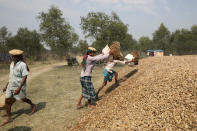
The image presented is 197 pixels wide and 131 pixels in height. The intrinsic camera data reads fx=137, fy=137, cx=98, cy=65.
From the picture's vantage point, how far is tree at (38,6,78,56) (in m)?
22.3

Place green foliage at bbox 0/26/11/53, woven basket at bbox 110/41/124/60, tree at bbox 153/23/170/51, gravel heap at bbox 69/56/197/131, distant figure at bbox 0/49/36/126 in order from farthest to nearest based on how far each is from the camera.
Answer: tree at bbox 153/23/170/51
green foliage at bbox 0/26/11/53
woven basket at bbox 110/41/124/60
distant figure at bbox 0/49/36/126
gravel heap at bbox 69/56/197/131

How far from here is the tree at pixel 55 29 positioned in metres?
22.3

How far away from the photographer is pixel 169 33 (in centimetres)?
4538

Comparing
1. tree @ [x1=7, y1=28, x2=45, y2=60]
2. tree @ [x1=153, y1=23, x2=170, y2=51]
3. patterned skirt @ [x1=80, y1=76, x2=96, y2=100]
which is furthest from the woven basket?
tree @ [x1=153, y1=23, x2=170, y2=51]

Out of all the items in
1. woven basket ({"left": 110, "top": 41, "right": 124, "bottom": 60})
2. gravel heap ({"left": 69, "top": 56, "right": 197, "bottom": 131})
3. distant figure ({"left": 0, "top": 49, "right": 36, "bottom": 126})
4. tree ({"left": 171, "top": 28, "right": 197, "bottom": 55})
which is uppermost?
tree ({"left": 171, "top": 28, "right": 197, "bottom": 55})

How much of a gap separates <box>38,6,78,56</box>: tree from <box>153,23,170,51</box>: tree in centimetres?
3362

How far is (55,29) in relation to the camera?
893 inches

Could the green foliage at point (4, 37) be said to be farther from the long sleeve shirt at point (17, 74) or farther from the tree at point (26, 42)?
the long sleeve shirt at point (17, 74)

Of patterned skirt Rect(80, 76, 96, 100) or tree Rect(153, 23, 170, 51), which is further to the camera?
tree Rect(153, 23, 170, 51)

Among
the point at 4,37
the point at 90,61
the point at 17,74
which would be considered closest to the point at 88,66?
the point at 90,61

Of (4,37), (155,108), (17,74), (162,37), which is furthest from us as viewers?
(162,37)

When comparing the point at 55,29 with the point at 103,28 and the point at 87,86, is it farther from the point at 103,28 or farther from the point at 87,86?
the point at 87,86

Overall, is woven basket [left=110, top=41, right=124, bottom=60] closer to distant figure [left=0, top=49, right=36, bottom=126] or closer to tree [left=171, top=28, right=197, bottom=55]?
distant figure [left=0, top=49, right=36, bottom=126]

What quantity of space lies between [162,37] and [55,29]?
37044 mm
